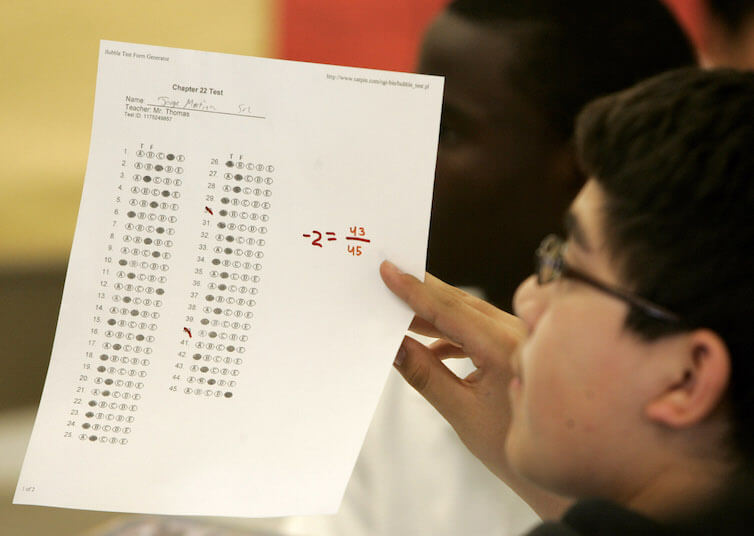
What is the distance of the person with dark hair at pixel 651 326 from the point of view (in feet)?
1.75

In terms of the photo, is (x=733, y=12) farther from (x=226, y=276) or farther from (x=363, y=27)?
(x=226, y=276)

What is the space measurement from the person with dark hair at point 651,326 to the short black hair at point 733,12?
2.82ft

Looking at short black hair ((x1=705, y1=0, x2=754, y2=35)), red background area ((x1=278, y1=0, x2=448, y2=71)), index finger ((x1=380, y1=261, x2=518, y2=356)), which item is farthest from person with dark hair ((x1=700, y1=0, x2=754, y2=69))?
index finger ((x1=380, y1=261, x2=518, y2=356))

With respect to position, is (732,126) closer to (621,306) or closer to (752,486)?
(621,306)

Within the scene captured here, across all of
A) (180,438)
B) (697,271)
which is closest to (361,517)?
(180,438)

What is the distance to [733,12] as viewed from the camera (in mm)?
1390

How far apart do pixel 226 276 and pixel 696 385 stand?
0.38m

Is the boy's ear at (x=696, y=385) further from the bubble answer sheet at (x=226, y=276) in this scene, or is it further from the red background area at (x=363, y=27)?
the red background area at (x=363, y=27)

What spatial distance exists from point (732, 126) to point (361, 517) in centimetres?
93

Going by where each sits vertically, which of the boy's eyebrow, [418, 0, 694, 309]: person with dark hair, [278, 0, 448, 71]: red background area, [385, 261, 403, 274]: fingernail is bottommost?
[385, 261, 403, 274]: fingernail

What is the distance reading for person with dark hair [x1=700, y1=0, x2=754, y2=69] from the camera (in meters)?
1.30

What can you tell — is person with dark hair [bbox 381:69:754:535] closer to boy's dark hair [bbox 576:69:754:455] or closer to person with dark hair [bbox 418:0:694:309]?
boy's dark hair [bbox 576:69:754:455]

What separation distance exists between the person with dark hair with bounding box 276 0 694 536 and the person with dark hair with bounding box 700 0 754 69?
0.08m

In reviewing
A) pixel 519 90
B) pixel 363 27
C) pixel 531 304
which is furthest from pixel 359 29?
pixel 531 304
